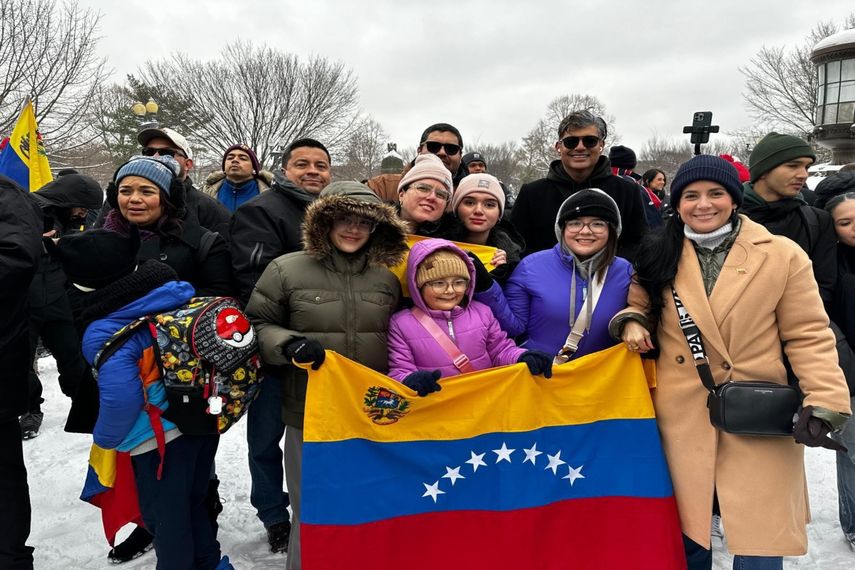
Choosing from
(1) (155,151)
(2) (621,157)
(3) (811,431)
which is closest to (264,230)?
(1) (155,151)

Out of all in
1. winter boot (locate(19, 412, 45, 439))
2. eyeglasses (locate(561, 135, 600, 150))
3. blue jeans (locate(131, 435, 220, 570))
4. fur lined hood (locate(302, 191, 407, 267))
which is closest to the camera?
blue jeans (locate(131, 435, 220, 570))

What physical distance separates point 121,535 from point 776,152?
4.88 meters

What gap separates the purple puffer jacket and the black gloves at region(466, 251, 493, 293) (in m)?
0.05

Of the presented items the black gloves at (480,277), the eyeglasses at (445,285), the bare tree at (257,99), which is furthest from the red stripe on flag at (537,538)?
the bare tree at (257,99)

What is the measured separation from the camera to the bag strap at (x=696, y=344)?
2346 millimetres

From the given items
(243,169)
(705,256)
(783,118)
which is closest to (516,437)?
(705,256)

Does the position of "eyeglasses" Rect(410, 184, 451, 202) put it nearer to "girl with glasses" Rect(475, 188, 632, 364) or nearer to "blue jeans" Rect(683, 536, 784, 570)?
"girl with glasses" Rect(475, 188, 632, 364)

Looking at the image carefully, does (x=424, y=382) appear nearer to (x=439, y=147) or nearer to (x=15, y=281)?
(x=15, y=281)

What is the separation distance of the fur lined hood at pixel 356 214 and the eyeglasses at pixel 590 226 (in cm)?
96

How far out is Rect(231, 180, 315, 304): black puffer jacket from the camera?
2910mm

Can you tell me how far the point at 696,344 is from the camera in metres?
2.39

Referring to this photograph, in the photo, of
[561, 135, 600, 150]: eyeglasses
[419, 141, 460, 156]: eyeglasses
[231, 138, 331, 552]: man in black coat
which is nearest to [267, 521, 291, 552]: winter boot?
[231, 138, 331, 552]: man in black coat

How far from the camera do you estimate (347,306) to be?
8.66ft

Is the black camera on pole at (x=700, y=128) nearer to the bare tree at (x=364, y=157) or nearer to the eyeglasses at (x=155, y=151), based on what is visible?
the eyeglasses at (x=155, y=151)
